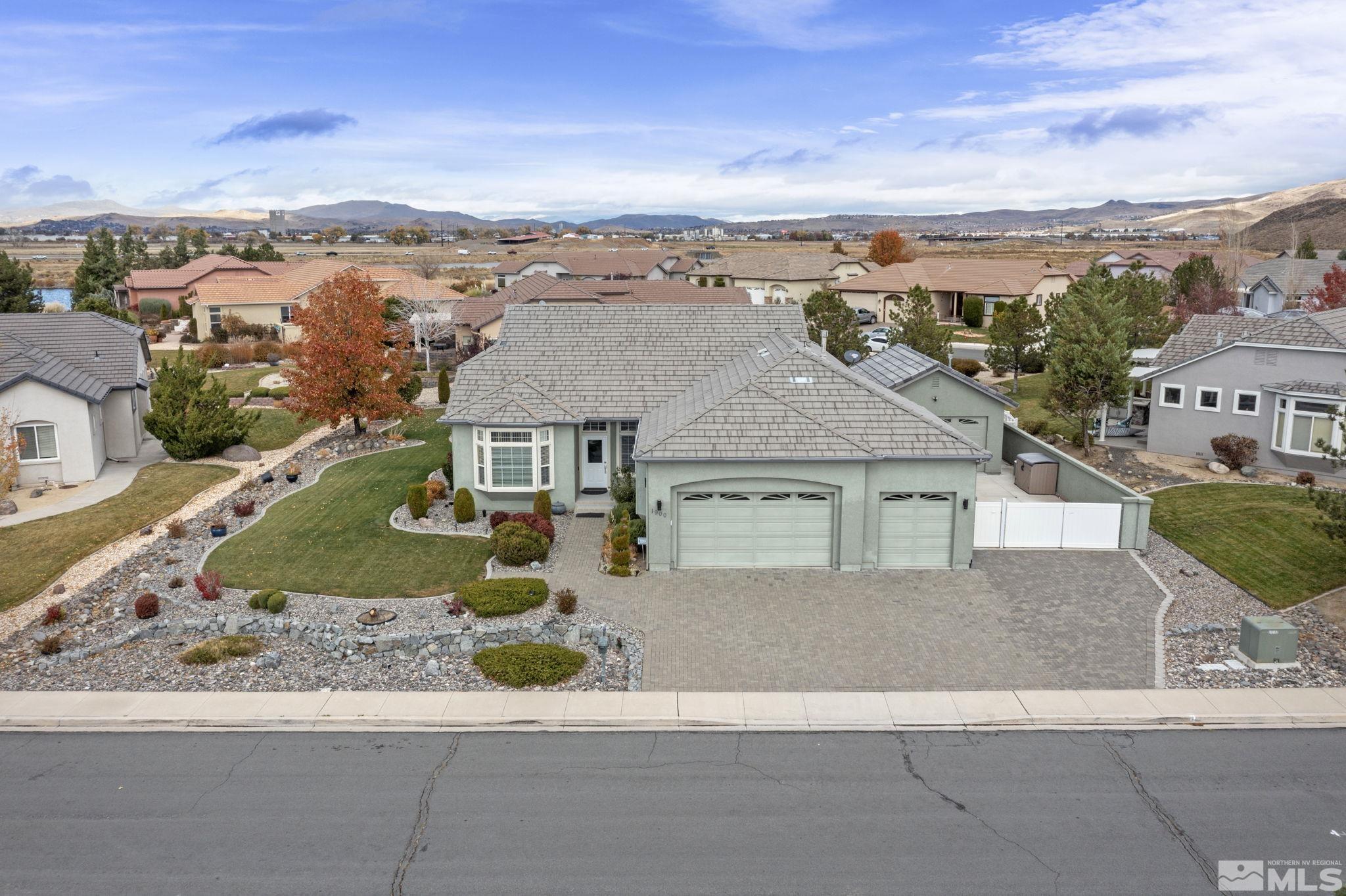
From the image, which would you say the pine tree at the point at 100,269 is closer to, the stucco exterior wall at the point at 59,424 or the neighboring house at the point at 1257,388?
the stucco exterior wall at the point at 59,424

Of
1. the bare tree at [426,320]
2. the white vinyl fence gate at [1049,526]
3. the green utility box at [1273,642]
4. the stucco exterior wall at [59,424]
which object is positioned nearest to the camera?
the green utility box at [1273,642]

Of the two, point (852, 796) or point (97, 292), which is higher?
point (97, 292)

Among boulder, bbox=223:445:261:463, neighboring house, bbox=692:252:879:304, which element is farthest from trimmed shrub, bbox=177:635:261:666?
neighboring house, bbox=692:252:879:304

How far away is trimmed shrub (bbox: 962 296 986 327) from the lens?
73500 mm

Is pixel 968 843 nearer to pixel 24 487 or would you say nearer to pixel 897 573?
pixel 897 573

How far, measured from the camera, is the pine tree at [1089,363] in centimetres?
3136

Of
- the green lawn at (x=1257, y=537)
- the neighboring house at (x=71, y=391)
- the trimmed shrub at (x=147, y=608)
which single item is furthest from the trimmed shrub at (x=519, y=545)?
the neighboring house at (x=71, y=391)

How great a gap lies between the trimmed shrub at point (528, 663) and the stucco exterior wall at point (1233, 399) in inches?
950

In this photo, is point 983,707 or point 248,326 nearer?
point 983,707

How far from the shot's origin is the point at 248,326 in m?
61.2

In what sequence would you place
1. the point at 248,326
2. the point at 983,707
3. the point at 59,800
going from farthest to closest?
the point at 248,326 < the point at 983,707 < the point at 59,800

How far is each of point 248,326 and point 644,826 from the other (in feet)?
185

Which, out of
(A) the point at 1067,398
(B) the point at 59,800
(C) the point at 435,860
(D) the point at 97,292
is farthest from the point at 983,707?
(D) the point at 97,292

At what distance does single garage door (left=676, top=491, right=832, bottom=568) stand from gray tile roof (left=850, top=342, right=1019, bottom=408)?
9.84 metres
